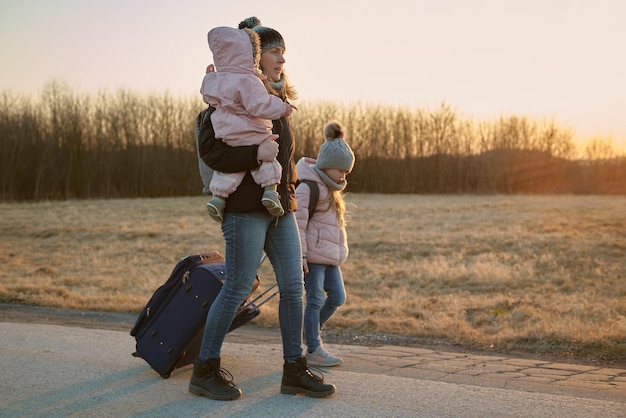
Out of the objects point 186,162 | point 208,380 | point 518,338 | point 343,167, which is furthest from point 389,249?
point 186,162

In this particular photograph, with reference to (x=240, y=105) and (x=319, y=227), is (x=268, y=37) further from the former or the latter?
(x=319, y=227)

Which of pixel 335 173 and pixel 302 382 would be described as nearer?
pixel 302 382

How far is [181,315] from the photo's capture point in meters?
4.74

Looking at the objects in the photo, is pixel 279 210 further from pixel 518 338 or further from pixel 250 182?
pixel 518 338

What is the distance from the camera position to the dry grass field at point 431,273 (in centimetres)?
803

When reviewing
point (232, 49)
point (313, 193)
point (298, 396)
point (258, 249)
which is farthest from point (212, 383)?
point (232, 49)

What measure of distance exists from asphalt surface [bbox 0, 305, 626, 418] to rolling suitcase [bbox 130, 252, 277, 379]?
0.47 feet

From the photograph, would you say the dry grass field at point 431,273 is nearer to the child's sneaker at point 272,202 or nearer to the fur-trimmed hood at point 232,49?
the child's sneaker at point 272,202

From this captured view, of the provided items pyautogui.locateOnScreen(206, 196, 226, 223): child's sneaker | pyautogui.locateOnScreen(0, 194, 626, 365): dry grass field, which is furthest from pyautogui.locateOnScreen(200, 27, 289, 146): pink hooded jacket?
pyautogui.locateOnScreen(0, 194, 626, 365): dry grass field

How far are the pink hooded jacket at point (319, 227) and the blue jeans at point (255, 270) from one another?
1.02m

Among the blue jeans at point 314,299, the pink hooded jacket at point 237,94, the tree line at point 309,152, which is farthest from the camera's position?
the tree line at point 309,152

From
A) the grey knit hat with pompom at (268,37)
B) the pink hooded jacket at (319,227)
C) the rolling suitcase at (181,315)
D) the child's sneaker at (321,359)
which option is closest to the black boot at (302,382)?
the rolling suitcase at (181,315)

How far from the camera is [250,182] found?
13.5 feet

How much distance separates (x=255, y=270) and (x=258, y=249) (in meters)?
0.15
